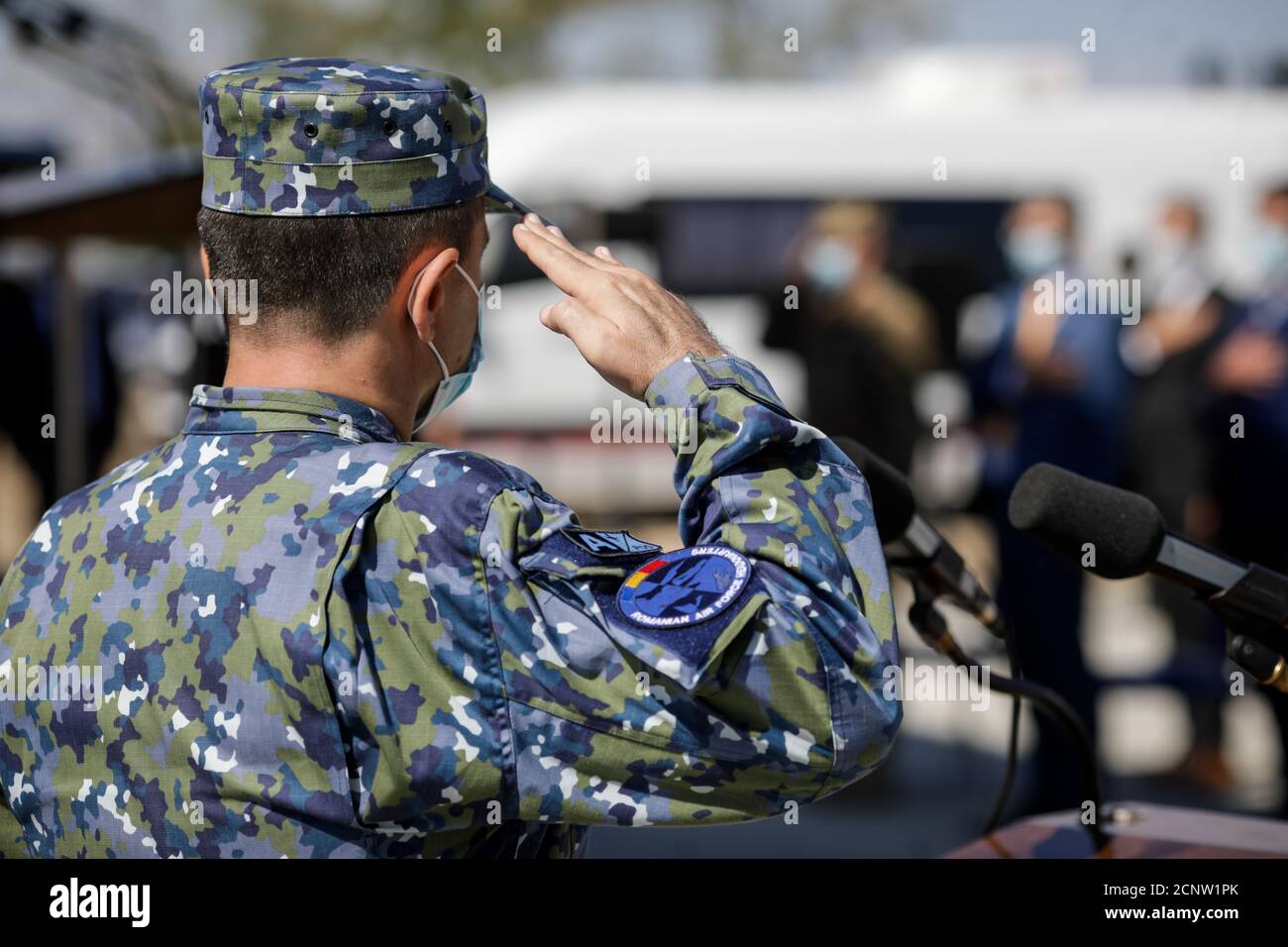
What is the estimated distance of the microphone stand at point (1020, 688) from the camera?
174 centimetres

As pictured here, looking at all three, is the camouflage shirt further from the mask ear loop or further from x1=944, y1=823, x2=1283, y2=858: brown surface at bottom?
x1=944, y1=823, x2=1283, y2=858: brown surface at bottom

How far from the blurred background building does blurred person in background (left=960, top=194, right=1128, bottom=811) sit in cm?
1

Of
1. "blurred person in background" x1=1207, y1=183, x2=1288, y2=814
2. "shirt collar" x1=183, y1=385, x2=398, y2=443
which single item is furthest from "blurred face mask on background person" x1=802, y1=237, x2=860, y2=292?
"shirt collar" x1=183, y1=385, x2=398, y2=443

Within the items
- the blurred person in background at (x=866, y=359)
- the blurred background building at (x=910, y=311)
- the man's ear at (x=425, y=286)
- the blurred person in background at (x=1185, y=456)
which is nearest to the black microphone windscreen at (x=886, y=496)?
the man's ear at (x=425, y=286)

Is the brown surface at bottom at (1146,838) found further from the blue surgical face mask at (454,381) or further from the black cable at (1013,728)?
the blue surgical face mask at (454,381)

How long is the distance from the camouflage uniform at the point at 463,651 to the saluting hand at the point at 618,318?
0.03m

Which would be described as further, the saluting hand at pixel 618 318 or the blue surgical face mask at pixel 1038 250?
the blue surgical face mask at pixel 1038 250

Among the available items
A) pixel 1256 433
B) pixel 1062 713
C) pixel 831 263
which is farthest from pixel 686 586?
pixel 831 263

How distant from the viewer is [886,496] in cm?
164

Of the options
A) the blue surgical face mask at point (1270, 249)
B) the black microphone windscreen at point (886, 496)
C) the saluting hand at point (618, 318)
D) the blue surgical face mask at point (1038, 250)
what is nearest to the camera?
the saluting hand at point (618, 318)

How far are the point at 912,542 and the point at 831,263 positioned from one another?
497 centimetres

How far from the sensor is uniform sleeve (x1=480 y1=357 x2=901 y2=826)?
4.16 ft

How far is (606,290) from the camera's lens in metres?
1.42
